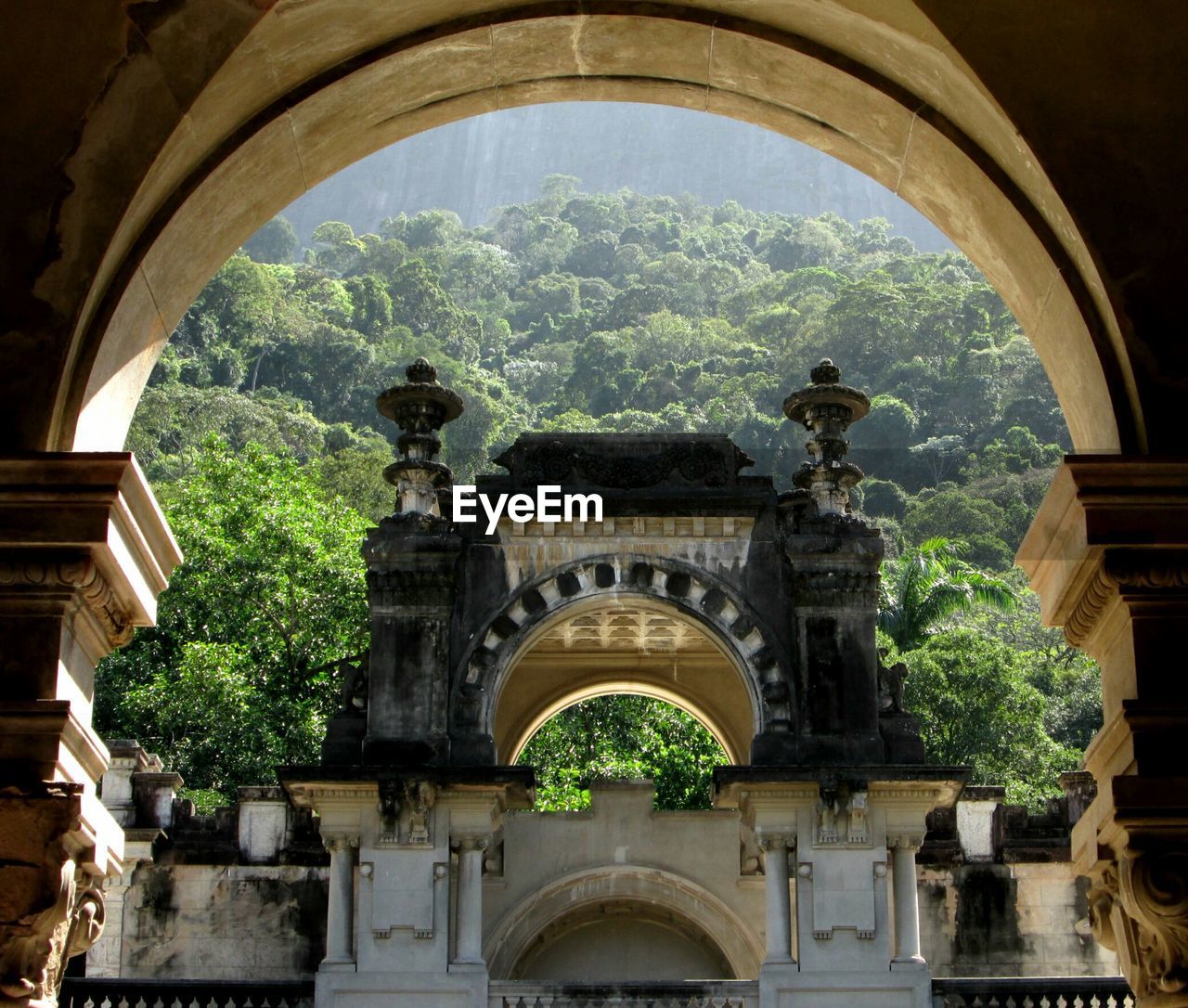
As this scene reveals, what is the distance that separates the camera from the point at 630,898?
21.8 m

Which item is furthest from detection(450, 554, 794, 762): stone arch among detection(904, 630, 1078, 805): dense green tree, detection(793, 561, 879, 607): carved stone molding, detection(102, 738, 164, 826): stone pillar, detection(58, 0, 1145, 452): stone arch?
detection(904, 630, 1078, 805): dense green tree

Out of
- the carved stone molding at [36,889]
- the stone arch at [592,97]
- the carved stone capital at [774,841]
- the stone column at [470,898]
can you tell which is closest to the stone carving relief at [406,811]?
the stone column at [470,898]

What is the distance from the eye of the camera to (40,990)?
5652 mm

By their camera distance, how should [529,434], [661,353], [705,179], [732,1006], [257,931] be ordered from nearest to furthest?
[732,1006]
[529,434]
[257,931]
[661,353]
[705,179]

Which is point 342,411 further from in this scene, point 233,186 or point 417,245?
point 233,186

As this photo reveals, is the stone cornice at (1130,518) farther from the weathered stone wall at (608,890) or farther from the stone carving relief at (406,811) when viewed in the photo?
the weathered stone wall at (608,890)

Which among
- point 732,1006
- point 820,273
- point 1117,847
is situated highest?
point 820,273

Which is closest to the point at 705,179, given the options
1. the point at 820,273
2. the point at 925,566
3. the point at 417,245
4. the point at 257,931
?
the point at 417,245

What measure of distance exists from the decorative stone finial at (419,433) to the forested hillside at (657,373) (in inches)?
523

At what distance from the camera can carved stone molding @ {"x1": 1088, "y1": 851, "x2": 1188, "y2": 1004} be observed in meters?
5.70

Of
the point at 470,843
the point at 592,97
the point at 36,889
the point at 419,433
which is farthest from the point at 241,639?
the point at 36,889

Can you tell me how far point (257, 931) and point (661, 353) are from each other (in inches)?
2408

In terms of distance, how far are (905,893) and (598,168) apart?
142 m

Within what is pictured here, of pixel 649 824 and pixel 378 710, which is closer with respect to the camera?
pixel 378 710
